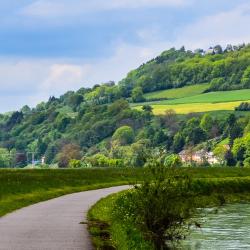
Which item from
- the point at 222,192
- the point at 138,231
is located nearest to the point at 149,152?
the point at 138,231

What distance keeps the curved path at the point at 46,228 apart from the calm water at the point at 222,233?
14.4ft

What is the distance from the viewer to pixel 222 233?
35.0 m

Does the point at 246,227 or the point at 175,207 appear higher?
the point at 175,207

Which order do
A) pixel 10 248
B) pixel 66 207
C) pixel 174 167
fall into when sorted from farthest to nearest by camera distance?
pixel 66 207 → pixel 174 167 → pixel 10 248

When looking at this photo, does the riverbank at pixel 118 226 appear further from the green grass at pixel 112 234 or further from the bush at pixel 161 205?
the bush at pixel 161 205

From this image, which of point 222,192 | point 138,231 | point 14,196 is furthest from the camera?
point 222,192

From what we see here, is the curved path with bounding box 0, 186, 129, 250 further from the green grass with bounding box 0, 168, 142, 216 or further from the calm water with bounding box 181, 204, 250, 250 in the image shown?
the calm water with bounding box 181, 204, 250, 250

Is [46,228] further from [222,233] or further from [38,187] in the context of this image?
[38,187]

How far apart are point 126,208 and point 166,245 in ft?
18.0

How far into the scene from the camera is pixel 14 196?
44.6 metres

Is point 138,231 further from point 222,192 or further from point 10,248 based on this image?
point 222,192

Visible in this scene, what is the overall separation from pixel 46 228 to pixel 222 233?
9708 mm

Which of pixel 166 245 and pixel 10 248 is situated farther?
pixel 166 245

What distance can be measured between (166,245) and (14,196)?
16.7 metres
